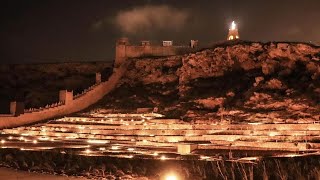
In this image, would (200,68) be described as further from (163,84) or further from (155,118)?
(155,118)

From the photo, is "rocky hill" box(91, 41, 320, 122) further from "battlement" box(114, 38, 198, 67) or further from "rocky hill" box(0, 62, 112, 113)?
"rocky hill" box(0, 62, 112, 113)

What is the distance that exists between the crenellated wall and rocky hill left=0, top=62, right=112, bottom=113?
4700 mm

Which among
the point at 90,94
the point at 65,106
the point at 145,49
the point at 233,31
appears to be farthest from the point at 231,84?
the point at 233,31

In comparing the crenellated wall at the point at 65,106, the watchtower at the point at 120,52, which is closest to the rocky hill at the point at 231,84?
the crenellated wall at the point at 65,106

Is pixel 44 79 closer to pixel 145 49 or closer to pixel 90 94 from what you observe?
pixel 145 49

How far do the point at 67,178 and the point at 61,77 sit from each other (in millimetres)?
39595

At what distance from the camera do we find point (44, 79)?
49625 millimetres

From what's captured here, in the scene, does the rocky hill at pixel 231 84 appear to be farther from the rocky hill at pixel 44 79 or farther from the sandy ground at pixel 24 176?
the sandy ground at pixel 24 176

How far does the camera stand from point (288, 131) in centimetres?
2200

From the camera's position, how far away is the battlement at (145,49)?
4744 cm

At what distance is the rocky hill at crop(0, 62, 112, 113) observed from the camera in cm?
4347

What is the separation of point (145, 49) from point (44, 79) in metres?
12.2

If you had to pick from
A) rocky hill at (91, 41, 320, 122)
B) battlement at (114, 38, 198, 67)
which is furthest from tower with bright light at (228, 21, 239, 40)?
rocky hill at (91, 41, 320, 122)

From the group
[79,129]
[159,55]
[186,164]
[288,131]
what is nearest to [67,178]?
[186,164]
